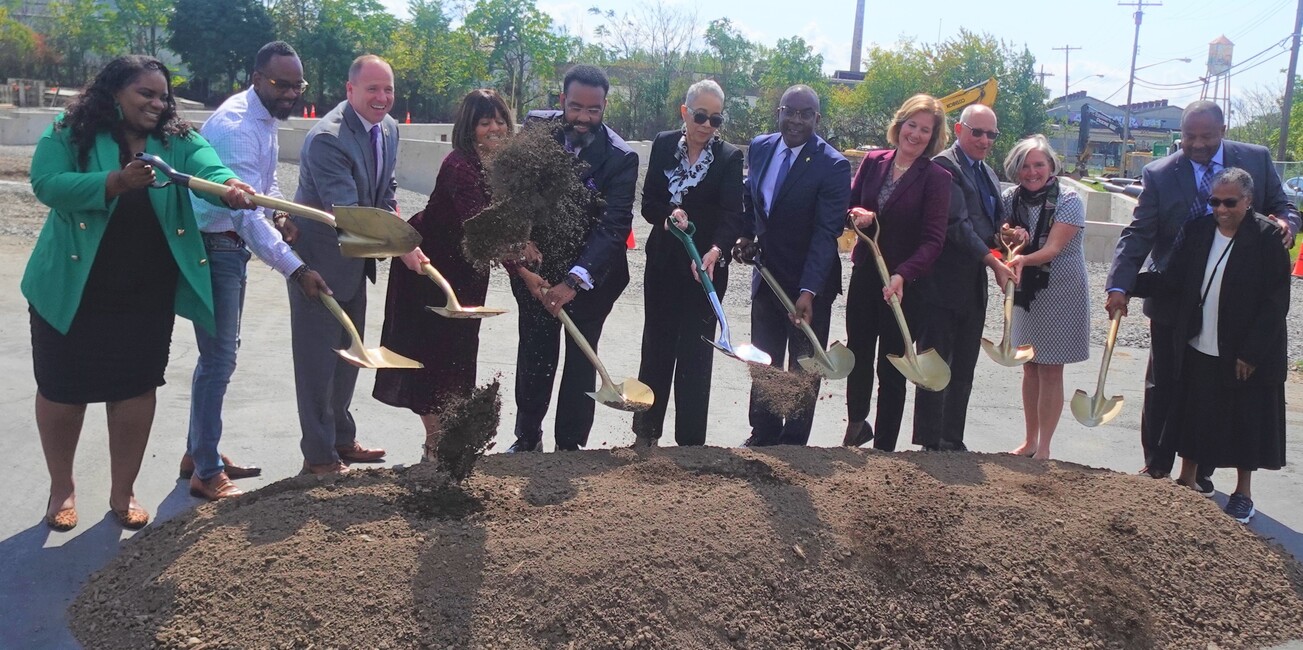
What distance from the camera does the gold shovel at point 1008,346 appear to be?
451 centimetres

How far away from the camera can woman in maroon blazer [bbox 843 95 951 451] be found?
14.3 ft

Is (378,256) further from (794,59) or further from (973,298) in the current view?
(794,59)

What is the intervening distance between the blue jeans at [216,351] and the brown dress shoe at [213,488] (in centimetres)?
2

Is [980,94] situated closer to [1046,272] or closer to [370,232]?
[1046,272]

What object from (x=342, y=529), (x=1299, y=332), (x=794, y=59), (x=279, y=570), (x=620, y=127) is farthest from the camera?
(x=794, y=59)

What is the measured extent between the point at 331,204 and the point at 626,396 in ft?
4.50

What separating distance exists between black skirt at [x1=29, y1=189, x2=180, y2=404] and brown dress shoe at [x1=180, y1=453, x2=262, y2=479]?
0.77 meters

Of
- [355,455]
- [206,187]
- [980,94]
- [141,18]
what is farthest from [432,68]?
[206,187]

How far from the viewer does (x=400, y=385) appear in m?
4.38

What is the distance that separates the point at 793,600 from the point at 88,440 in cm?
343

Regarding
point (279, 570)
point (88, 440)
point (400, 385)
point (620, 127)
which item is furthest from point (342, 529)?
point (620, 127)

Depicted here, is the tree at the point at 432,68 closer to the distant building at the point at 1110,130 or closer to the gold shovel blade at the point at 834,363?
the distant building at the point at 1110,130

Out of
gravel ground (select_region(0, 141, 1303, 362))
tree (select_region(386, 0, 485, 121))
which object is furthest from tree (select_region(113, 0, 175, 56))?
gravel ground (select_region(0, 141, 1303, 362))

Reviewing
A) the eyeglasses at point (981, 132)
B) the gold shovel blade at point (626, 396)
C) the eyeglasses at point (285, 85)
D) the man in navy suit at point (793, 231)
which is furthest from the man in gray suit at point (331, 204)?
the eyeglasses at point (981, 132)
